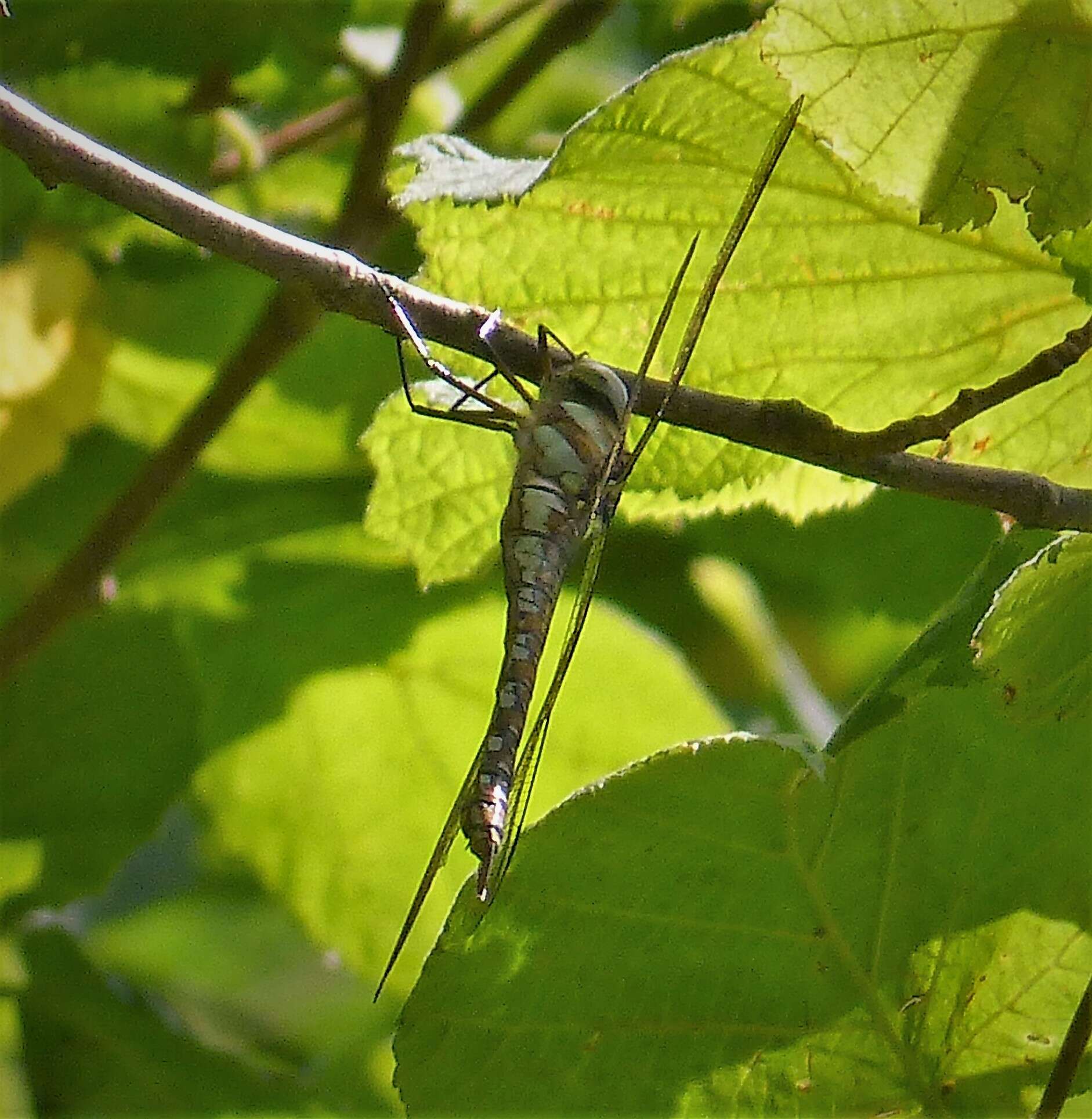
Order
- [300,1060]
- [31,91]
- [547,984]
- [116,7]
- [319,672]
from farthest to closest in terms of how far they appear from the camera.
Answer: [300,1060] → [319,672] → [31,91] → [116,7] → [547,984]

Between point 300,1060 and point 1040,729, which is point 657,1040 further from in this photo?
point 300,1060

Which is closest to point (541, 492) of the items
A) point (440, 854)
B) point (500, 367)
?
point (500, 367)

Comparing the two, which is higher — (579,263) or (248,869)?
(579,263)

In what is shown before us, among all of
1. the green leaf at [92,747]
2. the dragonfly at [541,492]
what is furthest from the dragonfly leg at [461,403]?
the green leaf at [92,747]

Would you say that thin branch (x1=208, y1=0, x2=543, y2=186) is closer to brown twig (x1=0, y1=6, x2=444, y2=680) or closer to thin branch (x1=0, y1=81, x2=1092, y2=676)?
brown twig (x1=0, y1=6, x2=444, y2=680)

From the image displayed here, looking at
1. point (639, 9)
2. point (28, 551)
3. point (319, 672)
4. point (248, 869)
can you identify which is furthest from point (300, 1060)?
point (639, 9)

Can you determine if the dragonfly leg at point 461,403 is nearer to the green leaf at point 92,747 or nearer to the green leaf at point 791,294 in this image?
the green leaf at point 791,294

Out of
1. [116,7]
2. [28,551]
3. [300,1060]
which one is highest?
[116,7]
